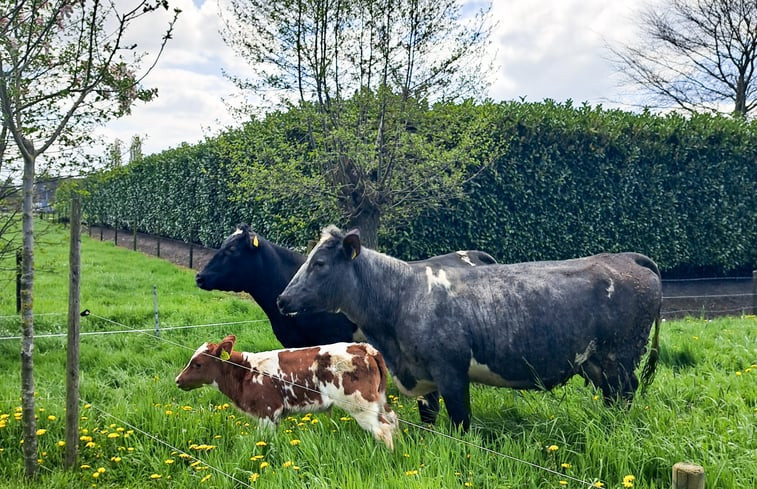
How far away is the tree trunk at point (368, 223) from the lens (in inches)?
323

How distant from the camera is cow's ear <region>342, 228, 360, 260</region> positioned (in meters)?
4.70

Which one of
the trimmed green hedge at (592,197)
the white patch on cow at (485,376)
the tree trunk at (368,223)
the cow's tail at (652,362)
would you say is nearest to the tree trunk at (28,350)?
the white patch on cow at (485,376)

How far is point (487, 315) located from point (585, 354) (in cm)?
89

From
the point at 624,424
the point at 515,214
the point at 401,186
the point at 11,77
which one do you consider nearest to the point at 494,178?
the point at 515,214

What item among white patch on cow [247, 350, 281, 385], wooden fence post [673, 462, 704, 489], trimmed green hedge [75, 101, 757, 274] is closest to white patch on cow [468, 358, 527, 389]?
white patch on cow [247, 350, 281, 385]

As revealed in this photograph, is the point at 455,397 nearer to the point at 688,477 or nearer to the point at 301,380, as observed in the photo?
the point at 301,380

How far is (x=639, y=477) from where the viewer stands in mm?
3518

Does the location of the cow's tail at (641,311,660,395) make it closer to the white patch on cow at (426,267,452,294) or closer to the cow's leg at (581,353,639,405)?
the cow's leg at (581,353,639,405)

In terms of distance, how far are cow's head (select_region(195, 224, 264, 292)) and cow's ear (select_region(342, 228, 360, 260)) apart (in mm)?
1786

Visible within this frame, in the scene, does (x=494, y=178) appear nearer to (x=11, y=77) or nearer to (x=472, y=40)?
(x=472, y=40)

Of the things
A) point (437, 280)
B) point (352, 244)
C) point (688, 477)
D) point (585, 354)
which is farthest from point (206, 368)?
point (688, 477)

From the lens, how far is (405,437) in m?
4.40

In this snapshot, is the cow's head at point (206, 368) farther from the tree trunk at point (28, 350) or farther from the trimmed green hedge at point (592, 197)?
the trimmed green hedge at point (592, 197)

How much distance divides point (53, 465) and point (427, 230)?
7.56m
